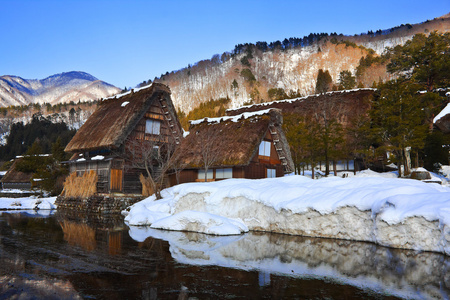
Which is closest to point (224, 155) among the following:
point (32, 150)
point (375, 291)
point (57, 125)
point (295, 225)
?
point (295, 225)

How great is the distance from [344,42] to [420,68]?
301 feet

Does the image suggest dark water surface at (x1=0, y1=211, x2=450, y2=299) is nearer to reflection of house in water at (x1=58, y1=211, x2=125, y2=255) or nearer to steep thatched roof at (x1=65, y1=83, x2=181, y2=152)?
reflection of house in water at (x1=58, y1=211, x2=125, y2=255)

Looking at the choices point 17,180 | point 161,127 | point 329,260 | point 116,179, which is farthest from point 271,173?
point 17,180

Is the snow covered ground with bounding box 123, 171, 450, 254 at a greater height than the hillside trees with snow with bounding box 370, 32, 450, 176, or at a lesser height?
lesser

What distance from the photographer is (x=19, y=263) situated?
7781 millimetres

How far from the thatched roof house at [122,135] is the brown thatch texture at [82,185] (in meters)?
0.13

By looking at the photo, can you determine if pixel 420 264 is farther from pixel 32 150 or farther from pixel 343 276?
pixel 32 150

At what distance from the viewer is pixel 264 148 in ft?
81.1

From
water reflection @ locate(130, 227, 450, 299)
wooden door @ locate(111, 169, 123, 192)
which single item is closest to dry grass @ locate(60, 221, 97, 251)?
water reflection @ locate(130, 227, 450, 299)

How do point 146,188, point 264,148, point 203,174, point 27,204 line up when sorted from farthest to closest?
point 27,204 → point 264,148 → point 146,188 → point 203,174

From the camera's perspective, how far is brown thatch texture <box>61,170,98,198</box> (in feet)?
82.3

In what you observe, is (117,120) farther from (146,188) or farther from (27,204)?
(27,204)

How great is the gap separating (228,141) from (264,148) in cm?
300

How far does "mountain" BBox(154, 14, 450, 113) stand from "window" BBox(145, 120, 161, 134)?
69.9m
